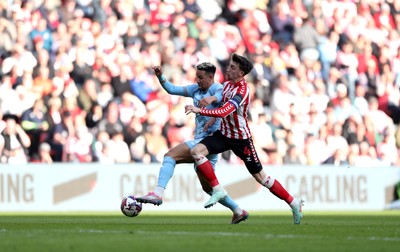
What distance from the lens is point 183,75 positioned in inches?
970

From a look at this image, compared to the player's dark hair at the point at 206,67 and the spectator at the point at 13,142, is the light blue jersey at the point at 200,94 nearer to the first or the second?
the player's dark hair at the point at 206,67

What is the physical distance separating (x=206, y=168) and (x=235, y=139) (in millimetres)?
556

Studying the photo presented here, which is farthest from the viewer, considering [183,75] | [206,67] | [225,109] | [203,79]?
[183,75]

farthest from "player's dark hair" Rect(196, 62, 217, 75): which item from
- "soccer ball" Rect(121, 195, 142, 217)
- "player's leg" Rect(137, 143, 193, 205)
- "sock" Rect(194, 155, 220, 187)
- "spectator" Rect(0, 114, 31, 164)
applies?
"spectator" Rect(0, 114, 31, 164)

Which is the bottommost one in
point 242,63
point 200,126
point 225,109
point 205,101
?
point 200,126

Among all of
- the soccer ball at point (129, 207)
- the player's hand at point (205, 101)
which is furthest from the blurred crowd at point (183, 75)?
the player's hand at point (205, 101)

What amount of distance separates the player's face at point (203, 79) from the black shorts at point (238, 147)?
77cm

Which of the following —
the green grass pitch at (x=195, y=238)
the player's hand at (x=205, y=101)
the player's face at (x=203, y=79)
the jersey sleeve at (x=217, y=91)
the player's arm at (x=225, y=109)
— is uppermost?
the player's face at (x=203, y=79)

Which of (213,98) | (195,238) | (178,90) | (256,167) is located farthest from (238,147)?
(195,238)

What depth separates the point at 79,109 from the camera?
22297 mm

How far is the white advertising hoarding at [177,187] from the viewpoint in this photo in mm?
21469

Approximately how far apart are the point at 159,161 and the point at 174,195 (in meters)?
0.78

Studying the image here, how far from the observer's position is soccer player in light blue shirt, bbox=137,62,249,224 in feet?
46.6

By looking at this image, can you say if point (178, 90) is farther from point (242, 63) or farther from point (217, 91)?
point (242, 63)
